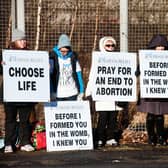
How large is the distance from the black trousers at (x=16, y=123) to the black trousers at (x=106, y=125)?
1.13 metres

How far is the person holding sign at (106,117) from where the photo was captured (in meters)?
9.48

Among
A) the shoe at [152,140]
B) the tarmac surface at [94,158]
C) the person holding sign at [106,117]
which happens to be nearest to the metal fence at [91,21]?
the person holding sign at [106,117]

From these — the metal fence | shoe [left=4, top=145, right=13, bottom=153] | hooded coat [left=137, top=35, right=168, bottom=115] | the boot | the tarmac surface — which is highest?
the metal fence

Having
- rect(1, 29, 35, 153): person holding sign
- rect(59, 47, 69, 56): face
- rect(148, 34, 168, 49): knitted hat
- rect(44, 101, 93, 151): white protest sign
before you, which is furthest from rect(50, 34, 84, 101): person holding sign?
rect(148, 34, 168, 49): knitted hat

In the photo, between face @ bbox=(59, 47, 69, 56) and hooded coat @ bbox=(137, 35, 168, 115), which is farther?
hooded coat @ bbox=(137, 35, 168, 115)

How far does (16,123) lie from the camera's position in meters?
9.30

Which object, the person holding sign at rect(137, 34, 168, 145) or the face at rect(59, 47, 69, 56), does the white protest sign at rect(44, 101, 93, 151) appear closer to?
the face at rect(59, 47, 69, 56)

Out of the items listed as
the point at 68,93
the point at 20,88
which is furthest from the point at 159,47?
the point at 20,88

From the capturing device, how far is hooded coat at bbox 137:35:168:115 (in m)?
9.54

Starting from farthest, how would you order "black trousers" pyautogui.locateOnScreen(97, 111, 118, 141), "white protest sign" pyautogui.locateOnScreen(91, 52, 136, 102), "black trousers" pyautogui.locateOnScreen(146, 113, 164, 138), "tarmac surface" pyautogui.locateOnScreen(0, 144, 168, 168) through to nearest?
"black trousers" pyautogui.locateOnScreen(146, 113, 164, 138) → "black trousers" pyautogui.locateOnScreen(97, 111, 118, 141) → "white protest sign" pyautogui.locateOnScreen(91, 52, 136, 102) → "tarmac surface" pyautogui.locateOnScreen(0, 144, 168, 168)

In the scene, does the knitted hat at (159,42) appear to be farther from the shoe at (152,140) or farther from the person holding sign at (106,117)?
the shoe at (152,140)

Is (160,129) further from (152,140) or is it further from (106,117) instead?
(106,117)

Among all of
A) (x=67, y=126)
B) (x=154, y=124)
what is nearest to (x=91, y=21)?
(x=154, y=124)

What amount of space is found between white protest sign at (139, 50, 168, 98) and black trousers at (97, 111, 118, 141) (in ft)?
1.93
